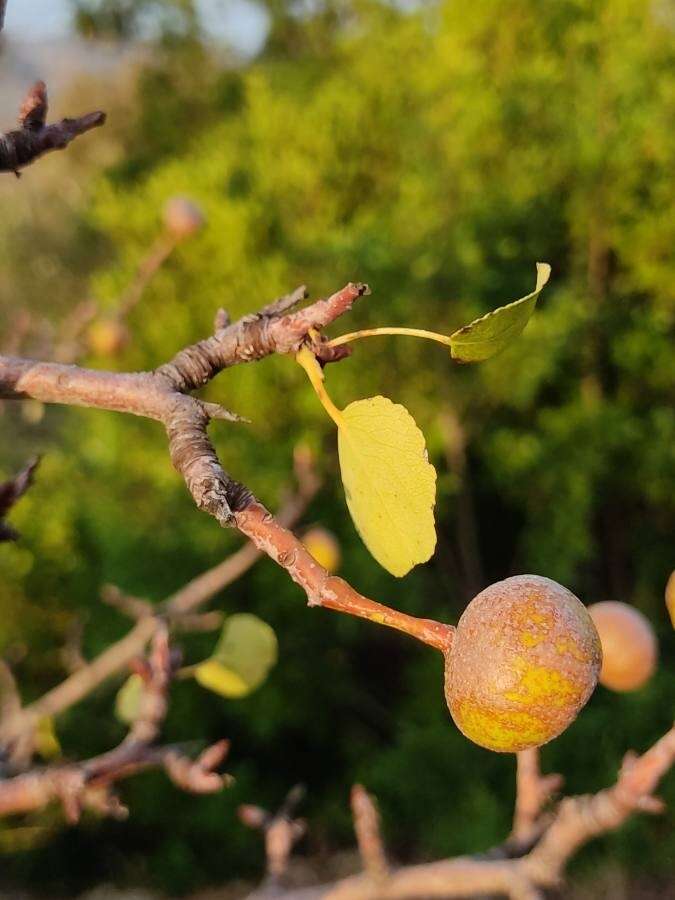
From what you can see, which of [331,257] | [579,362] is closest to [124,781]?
[331,257]

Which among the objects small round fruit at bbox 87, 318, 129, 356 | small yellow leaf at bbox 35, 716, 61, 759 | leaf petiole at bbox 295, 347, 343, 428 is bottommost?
leaf petiole at bbox 295, 347, 343, 428

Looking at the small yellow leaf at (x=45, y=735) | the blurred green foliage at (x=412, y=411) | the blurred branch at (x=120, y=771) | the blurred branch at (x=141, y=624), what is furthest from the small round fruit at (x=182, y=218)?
the blurred branch at (x=120, y=771)

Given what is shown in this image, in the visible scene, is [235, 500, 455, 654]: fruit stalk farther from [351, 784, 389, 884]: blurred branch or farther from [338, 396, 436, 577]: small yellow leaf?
[351, 784, 389, 884]: blurred branch

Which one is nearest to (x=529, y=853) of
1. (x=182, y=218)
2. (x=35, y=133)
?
(x=35, y=133)

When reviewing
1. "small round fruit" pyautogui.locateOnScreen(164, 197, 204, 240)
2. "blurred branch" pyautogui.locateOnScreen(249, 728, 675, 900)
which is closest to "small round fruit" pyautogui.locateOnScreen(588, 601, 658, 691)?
"blurred branch" pyautogui.locateOnScreen(249, 728, 675, 900)

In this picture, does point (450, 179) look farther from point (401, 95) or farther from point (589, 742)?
point (589, 742)

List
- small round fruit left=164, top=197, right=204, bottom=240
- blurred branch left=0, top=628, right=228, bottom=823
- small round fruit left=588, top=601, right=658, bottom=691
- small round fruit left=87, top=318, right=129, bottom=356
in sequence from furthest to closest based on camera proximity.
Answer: small round fruit left=87, top=318, right=129, bottom=356
small round fruit left=164, top=197, right=204, bottom=240
blurred branch left=0, top=628, right=228, bottom=823
small round fruit left=588, top=601, right=658, bottom=691

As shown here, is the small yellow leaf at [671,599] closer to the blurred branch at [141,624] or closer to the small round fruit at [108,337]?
the blurred branch at [141,624]
